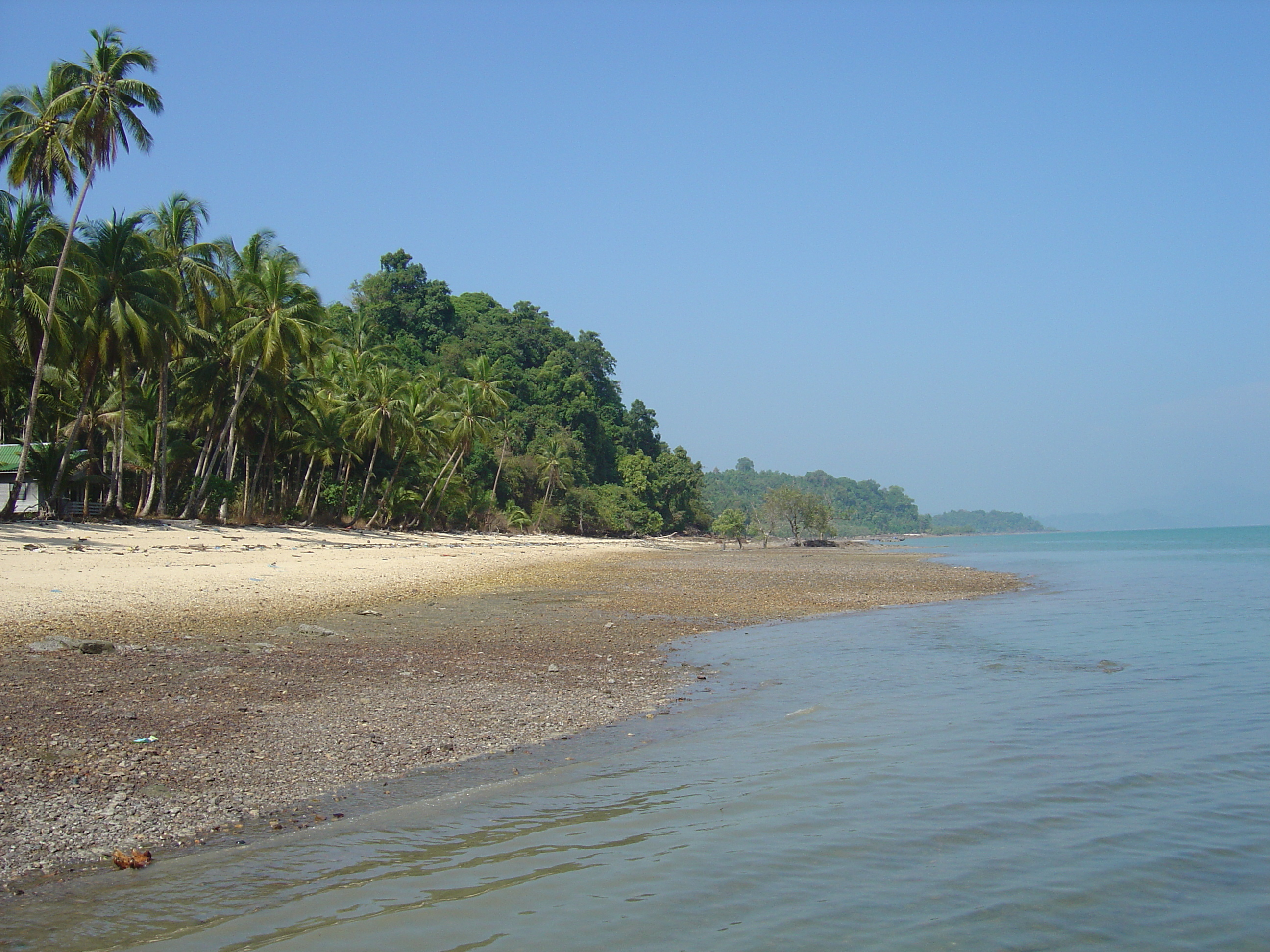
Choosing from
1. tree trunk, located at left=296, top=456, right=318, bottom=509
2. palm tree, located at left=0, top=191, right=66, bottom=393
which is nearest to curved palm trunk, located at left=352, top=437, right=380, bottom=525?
tree trunk, located at left=296, top=456, right=318, bottom=509

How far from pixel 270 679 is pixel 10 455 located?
30.4 metres

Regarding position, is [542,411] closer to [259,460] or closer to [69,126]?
[259,460]

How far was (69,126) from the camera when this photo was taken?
2577 cm

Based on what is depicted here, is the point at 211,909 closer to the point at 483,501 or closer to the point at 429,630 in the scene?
the point at 429,630

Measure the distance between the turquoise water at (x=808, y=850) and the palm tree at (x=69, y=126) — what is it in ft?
83.6

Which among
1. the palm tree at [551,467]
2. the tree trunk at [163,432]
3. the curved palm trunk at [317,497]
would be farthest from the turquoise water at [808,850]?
the palm tree at [551,467]

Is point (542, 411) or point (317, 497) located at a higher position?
point (542, 411)

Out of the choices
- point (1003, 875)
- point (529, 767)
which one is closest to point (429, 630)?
point (529, 767)

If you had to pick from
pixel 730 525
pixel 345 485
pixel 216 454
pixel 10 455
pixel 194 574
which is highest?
pixel 216 454

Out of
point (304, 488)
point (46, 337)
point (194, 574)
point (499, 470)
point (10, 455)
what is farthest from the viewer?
point (499, 470)

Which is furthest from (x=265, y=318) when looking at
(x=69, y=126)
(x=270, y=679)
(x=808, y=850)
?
(x=808, y=850)

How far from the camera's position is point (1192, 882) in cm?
521

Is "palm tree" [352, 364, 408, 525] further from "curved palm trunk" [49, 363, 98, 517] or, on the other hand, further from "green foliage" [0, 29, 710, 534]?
"curved palm trunk" [49, 363, 98, 517]

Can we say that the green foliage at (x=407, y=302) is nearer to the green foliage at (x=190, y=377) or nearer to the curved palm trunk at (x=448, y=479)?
the green foliage at (x=190, y=377)
